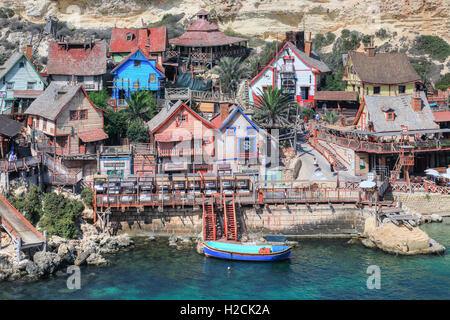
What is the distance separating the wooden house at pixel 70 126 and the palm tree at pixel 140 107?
4.03m

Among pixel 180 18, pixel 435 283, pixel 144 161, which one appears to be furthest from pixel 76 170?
pixel 180 18

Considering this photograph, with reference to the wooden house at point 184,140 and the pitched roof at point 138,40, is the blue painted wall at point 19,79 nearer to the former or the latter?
the pitched roof at point 138,40

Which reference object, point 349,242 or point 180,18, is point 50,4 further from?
point 349,242

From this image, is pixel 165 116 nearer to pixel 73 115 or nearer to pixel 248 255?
pixel 73 115

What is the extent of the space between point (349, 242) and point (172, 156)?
19.2 metres

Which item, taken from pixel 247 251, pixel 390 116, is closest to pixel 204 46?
pixel 390 116

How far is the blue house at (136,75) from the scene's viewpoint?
78.6m

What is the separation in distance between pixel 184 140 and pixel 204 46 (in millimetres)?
26017

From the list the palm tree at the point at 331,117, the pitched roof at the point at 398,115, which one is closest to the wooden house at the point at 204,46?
the palm tree at the point at 331,117

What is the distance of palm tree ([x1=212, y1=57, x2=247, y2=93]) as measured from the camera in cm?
8075

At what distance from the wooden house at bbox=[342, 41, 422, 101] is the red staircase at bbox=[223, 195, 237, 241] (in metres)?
30.2

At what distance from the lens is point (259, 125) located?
2729 inches

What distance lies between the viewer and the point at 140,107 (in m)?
71.8

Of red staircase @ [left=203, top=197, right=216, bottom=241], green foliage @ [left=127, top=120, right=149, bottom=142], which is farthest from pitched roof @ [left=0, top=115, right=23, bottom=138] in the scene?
red staircase @ [left=203, top=197, right=216, bottom=241]
